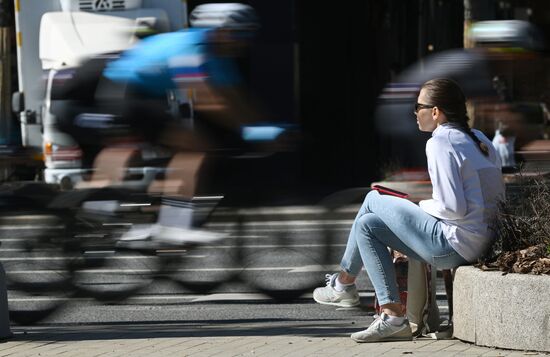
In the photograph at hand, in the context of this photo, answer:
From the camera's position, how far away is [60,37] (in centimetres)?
1753

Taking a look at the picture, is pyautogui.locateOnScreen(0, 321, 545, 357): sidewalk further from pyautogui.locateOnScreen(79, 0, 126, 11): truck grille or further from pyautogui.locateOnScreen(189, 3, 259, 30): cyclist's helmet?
pyautogui.locateOnScreen(79, 0, 126, 11): truck grille

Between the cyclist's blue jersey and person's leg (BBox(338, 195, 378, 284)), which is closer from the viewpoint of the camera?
person's leg (BBox(338, 195, 378, 284))

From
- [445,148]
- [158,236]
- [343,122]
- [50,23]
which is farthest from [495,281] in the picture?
[343,122]

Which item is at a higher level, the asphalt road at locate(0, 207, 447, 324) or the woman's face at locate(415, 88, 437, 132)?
the woman's face at locate(415, 88, 437, 132)

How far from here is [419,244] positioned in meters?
7.04

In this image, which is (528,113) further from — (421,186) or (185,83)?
(185,83)

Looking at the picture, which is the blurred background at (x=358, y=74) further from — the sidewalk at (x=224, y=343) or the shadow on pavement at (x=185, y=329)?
the sidewalk at (x=224, y=343)

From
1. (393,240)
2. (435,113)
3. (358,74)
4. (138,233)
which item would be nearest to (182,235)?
(138,233)

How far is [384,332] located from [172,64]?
15.2ft

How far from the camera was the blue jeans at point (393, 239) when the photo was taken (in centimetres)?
698

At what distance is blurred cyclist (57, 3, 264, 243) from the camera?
10789 mm

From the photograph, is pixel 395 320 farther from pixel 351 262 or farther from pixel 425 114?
pixel 425 114

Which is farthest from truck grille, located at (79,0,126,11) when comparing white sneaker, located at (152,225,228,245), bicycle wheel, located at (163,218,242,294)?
white sneaker, located at (152,225,228,245)

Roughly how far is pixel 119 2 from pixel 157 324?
9.50 meters
